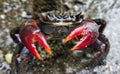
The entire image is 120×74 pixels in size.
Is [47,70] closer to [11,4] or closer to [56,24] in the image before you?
[56,24]

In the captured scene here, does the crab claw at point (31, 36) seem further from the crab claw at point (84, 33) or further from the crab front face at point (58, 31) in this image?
the crab claw at point (84, 33)

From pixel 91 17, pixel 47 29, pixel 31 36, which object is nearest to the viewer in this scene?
pixel 31 36

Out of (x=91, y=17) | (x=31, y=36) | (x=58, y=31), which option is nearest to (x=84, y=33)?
(x=58, y=31)

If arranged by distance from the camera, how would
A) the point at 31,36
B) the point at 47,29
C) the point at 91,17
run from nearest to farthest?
the point at 31,36, the point at 47,29, the point at 91,17

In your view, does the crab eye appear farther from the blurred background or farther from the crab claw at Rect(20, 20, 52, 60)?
the blurred background

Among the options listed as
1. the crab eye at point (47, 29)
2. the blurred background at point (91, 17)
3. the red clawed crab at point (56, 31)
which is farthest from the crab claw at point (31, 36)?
the blurred background at point (91, 17)

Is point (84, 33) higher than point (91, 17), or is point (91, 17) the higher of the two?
point (84, 33)

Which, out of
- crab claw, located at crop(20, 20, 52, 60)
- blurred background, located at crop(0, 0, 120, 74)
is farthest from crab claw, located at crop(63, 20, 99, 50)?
blurred background, located at crop(0, 0, 120, 74)

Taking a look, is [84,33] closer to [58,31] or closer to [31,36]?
[58,31]

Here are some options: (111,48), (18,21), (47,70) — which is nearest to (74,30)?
(47,70)
